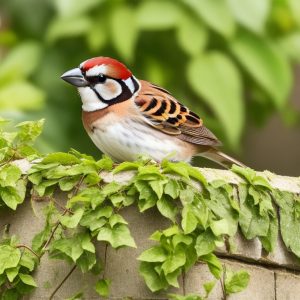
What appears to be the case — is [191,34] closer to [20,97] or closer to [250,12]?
[250,12]

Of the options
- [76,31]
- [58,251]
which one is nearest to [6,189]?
[58,251]

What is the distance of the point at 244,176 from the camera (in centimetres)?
358

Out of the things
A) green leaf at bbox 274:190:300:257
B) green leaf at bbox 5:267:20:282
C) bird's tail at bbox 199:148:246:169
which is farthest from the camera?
bird's tail at bbox 199:148:246:169

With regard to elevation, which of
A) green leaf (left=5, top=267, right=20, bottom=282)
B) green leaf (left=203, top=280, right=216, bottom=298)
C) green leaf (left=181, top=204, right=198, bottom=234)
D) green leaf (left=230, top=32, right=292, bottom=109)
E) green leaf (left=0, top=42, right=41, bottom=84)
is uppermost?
green leaf (left=181, top=204, right=198, bottom=234)

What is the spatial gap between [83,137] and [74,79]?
6.65 feet

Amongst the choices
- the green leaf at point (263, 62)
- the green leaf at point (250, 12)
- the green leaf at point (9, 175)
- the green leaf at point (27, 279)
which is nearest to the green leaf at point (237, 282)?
the green leaf at point (27, 279)

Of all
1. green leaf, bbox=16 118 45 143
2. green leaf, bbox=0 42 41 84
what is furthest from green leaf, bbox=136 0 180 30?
green leaf, bbox=16 118 45 143

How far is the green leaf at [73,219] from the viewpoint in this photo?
3311 millimetres

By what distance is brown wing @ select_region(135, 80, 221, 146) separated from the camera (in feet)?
13.4

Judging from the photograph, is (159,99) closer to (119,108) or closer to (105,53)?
(119,108)

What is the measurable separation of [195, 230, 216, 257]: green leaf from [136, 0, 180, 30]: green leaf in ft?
8.00

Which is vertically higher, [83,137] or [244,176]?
[244,176]

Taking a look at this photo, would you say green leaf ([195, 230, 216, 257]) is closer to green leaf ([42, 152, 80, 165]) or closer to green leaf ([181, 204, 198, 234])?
green leaf ([181, 204, 198, 234])

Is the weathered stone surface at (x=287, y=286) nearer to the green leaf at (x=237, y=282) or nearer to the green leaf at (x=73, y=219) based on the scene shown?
the green leaf at (x=237, y=282)
